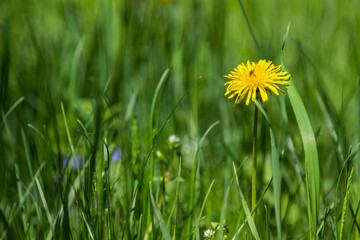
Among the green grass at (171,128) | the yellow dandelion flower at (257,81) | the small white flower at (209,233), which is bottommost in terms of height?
the small white flower at (209,233)

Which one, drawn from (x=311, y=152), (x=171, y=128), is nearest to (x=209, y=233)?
(x=311, y=152)

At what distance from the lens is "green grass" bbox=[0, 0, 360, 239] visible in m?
1.08

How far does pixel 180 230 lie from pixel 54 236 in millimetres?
399

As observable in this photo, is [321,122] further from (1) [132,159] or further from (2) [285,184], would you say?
(1) [132,159]

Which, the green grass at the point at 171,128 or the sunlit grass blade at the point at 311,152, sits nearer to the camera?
the sunlit grass blade at the point at 311,152

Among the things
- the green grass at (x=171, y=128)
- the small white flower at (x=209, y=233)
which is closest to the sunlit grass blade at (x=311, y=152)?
the green grass at (x=171, y=128)

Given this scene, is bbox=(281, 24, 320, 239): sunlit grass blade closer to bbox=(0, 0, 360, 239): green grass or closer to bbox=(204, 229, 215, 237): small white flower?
bbox=(0, 0, 360, 239): green grass

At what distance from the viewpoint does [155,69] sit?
1.92m

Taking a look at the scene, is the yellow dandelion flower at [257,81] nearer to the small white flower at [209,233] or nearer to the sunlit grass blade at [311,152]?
the sunlit grass blade at [311,152]

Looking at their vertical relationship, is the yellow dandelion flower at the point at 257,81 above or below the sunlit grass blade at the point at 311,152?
above

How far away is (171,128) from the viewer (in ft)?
5.55

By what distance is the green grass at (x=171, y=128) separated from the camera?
1.08 m

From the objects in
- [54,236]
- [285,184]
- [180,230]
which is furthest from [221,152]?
[54,236]

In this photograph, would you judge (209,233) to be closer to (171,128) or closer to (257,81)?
(257,81)
